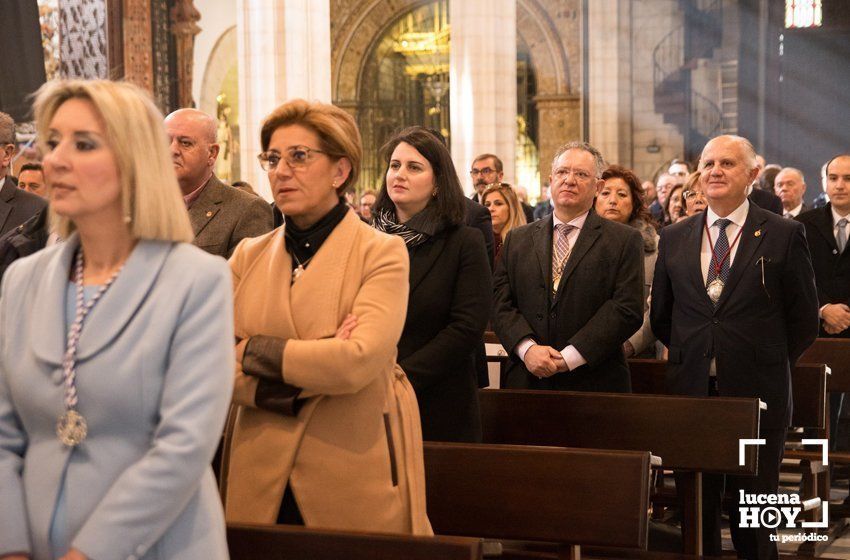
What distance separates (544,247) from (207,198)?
149 centimetres

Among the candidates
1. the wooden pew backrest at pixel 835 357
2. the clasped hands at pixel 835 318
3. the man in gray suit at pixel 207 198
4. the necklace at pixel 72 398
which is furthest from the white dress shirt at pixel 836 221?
the necklace at pixel 72 398

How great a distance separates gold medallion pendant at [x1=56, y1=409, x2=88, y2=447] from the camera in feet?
6.52

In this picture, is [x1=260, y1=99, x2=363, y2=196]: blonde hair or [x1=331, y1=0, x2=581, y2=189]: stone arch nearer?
[x1=260, y1=99, x2=363, y2=196]: blonde hair

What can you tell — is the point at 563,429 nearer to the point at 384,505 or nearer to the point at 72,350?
the point at 384,505

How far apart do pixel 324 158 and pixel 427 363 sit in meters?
1.04

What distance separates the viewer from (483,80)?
12891mm

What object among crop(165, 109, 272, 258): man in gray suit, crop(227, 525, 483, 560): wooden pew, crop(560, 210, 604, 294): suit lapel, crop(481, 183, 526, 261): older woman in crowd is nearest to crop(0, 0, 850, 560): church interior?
crop(227, 525, 483, 560): wooden pew

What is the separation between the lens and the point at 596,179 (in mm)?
4816

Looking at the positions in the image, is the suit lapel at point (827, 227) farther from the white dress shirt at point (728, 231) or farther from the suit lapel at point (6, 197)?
the suit lapel at point (6, 197)

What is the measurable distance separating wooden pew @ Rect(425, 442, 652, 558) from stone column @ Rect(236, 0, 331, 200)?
8130mm

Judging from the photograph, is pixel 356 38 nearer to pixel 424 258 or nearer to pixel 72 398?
pixel 424 258

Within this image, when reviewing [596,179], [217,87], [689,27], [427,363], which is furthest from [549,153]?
[427,363]

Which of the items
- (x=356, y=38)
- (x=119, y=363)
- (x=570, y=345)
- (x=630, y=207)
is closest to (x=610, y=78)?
(x=356, y=38)

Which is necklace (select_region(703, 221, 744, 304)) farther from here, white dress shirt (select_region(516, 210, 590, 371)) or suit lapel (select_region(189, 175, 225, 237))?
suit lapel (select_region(189, 175, 225, 237))
